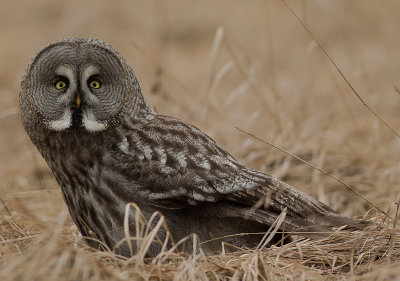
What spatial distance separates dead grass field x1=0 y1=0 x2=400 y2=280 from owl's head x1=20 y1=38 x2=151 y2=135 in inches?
24.4

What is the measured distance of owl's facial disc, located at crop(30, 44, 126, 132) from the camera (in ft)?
14.1

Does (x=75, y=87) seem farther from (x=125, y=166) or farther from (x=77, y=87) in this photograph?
(x=125, y=166)

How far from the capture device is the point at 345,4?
543 inches

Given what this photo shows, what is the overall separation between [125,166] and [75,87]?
58 centimetres

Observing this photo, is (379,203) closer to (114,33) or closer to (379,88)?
(379,88)

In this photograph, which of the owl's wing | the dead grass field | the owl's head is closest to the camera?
the dead grass field

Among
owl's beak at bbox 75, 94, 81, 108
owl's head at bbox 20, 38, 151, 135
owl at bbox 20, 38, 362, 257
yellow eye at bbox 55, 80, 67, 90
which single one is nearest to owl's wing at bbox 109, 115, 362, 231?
owl at bbox 20, 38, 362, 257

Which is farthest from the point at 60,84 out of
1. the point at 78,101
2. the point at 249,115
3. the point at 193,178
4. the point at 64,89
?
the point at 249,115

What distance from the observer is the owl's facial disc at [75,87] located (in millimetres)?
4301

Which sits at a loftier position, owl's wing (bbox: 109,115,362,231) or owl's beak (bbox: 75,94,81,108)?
owl's beak (bbox: 75,94,81,108)

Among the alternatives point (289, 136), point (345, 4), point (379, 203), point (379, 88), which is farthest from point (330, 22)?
point (379, 203)

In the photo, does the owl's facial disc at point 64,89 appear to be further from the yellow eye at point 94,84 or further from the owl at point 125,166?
the yellow eye at point 94,84

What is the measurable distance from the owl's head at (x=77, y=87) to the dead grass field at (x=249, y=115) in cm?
62

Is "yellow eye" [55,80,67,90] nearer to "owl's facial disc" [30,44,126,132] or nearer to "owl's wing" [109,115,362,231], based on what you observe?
"owl's facial disc" [30,44,126,132]
